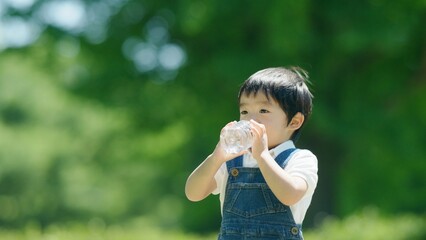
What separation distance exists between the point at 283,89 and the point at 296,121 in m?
0.16

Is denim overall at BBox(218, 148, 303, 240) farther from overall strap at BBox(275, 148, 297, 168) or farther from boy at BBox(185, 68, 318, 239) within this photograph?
overall strap at BBox(275, 148, 297, 168)

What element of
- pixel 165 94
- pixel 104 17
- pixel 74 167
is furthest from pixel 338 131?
pixel 74 167

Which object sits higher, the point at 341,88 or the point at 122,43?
the point at 122,43

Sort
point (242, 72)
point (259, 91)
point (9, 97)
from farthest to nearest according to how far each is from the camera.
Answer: point (9, 97) < point (242, 72) < point (259, 91)

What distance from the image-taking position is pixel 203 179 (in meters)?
3.44

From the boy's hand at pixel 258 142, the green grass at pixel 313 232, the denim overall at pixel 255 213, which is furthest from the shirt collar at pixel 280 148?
the green grass at pixel 313 232

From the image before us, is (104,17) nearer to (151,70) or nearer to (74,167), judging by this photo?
(151,70)

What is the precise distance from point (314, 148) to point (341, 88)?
1.29m

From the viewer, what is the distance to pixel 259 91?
3.41m

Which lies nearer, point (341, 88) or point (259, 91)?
point (259, 91)

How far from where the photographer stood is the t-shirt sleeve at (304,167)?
11.0 ft

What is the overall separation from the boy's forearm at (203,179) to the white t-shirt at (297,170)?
5 cm

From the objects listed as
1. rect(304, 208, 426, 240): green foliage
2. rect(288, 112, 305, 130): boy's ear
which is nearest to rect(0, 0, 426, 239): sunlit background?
rect(304, 208, 426, 240): green foliage

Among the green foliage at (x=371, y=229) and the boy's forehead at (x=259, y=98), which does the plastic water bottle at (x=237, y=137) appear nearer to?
the boy's forehead at (x=259, y=98)
